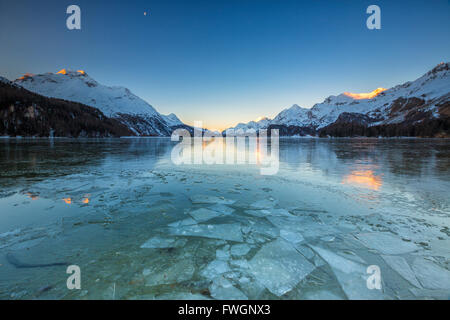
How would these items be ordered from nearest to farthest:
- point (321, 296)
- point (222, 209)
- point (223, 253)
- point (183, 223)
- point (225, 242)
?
point (321, 296) → point (223, 253) → point (225, 242) → point (183, 223) → point (222, 209)

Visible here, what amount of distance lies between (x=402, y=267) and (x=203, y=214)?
449 cm

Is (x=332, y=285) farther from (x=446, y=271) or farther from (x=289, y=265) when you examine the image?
(x=446, y=271)

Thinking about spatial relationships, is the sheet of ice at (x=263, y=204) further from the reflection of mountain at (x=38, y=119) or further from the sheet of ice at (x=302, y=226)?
the reflection of mountain at (x=38, y=119)

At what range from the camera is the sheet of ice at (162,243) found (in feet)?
13.4

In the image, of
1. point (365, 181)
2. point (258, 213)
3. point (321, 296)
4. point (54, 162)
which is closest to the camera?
point (321, 296)

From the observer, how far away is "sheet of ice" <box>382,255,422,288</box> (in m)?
3.09

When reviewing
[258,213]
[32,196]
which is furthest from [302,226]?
[32,196]

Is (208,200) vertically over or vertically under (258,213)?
over

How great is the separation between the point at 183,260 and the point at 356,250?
3464mm

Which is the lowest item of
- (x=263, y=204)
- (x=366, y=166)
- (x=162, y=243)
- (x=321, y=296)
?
(x=321, y=296)

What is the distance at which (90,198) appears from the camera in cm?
697

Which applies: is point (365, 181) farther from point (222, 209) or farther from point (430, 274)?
point (222, 209)

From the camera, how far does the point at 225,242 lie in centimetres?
431

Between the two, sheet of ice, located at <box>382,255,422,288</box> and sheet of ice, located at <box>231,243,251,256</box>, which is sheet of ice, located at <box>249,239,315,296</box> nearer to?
sheet of ice, located at <box>231,243,251,256</box>
